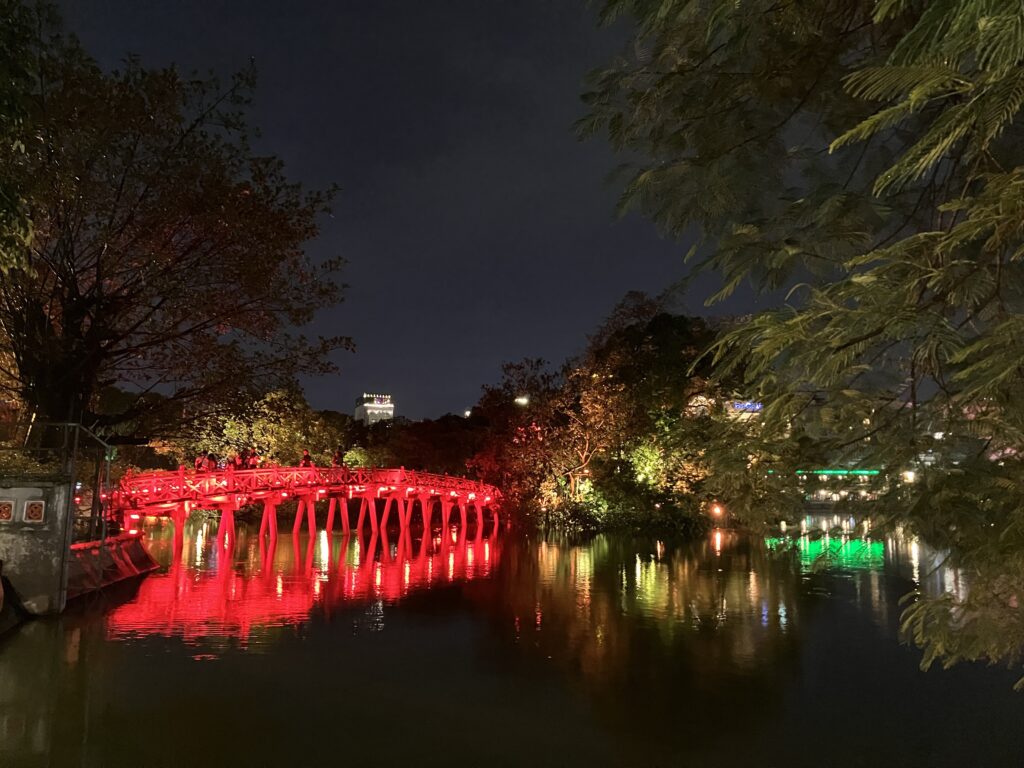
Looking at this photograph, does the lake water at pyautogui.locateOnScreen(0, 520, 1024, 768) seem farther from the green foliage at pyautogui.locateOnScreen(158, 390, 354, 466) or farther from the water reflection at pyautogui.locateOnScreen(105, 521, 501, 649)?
the green foliage at pyautogui.locateOnScreen(158, 390, 354, 466)

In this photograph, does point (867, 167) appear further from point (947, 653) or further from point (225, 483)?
point (225, 483)

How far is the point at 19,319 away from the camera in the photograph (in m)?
14.1

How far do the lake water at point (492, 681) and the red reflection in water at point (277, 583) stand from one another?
11cm

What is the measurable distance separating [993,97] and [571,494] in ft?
104

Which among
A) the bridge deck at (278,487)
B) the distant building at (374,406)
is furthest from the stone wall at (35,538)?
the distant building at (374,406)

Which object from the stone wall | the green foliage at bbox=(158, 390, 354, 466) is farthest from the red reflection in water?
the green foliage at bbox=(158, 390, 354, 466)

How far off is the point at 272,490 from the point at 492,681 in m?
18.0

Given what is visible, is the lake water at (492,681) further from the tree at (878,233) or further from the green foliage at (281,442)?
the green foliage at (281,442)

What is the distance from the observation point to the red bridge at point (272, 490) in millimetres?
20344

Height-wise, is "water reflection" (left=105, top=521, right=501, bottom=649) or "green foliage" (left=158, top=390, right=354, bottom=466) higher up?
"green foliage" (left=158, top=390, right=354, bottom=466)

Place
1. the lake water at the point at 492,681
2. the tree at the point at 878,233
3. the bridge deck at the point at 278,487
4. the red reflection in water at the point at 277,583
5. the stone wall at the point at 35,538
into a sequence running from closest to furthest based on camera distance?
the tree at the point at 878,233 → the lake water at the point at 492,681 → the stone wall at the point at 35,538 → the red reflection in water at the point at 277,583 → the bridge deck at the point at 278,487

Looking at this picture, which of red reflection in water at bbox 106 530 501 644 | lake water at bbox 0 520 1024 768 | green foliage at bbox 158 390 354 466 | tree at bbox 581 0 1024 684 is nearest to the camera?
tree at bbox 581 0 1024 684

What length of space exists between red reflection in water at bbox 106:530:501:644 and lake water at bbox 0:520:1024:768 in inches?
4.5

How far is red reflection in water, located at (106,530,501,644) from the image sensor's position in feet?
39.1
